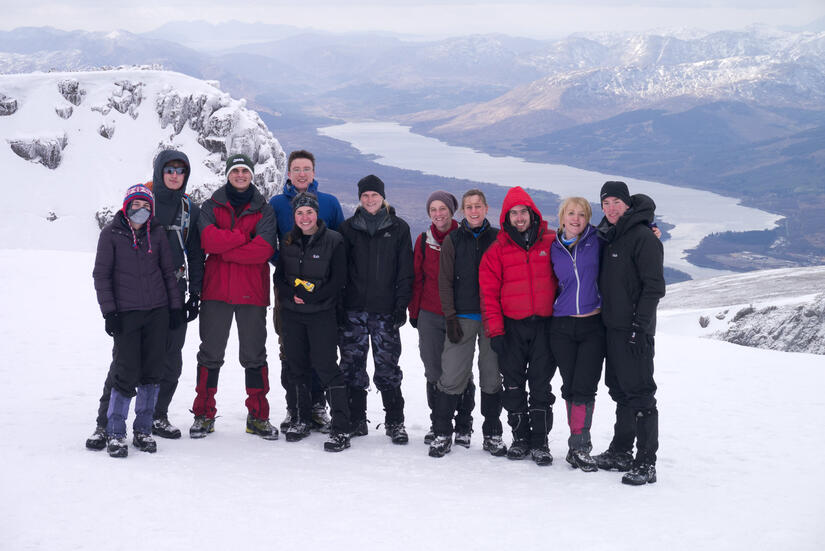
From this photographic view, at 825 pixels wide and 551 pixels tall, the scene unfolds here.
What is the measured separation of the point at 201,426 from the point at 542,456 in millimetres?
3422

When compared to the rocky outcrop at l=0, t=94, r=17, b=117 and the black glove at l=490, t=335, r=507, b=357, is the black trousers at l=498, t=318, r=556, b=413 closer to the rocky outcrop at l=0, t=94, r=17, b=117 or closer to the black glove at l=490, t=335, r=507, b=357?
the black glove at l=490, t=335, r=507, b=357

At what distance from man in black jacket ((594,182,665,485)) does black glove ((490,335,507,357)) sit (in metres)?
0.95

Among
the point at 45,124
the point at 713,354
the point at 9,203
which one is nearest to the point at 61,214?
the point at 9,203

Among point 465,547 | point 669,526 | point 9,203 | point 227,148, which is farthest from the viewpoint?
point 227,148

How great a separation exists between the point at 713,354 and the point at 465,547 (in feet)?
32.3

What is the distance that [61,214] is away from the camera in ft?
195

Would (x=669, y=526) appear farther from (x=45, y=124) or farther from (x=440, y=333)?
(x=45, y=124)

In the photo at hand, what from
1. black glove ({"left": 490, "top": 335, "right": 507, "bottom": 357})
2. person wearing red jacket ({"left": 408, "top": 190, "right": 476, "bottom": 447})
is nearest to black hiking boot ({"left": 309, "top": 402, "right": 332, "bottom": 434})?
person wearing red jacket ({"left": 408, "top": 190, "right": 476, "bottom": 447})

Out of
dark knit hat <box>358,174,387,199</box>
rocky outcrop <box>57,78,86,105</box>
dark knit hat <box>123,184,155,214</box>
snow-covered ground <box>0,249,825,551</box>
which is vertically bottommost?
snow-covered ground <box>0,249,825,551</box>

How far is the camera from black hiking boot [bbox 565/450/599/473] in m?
6.31

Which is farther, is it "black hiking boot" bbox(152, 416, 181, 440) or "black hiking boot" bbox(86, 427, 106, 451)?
"black hiking boot" bbox(152, 416, 181, 440)

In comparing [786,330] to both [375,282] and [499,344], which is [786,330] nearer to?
[499,344]

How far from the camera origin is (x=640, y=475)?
603cm

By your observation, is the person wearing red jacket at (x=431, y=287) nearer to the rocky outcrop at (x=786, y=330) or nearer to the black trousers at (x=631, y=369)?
the black trousers at (x=631, y=369)
